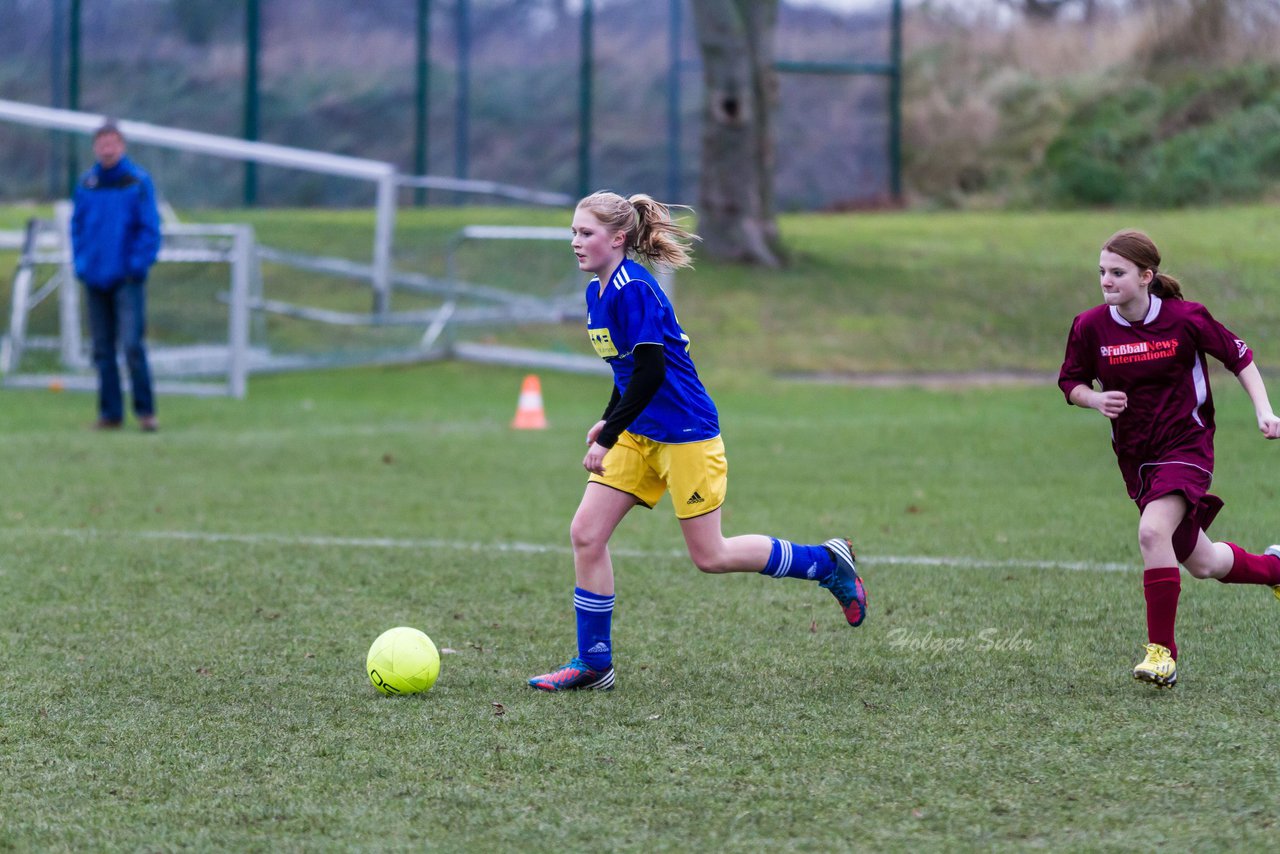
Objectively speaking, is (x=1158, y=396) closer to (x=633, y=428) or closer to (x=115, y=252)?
(x=633, y=428)

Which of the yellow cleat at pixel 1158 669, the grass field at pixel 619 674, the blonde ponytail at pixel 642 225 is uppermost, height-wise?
the blonde ponytail at pixel 642 225

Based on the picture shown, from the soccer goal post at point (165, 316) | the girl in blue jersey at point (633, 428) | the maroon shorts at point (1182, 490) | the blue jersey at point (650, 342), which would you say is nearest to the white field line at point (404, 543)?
the maroon shorts at point (1182, 490)

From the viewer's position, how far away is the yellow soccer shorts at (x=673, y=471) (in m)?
4.83

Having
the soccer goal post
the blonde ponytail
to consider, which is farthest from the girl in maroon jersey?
the soccer goal post

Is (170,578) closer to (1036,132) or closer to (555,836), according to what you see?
(555,836)

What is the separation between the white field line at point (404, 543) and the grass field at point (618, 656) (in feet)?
0.10

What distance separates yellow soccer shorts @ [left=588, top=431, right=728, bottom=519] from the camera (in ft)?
15.8

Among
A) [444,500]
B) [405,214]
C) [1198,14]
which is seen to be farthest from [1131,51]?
[444,500]

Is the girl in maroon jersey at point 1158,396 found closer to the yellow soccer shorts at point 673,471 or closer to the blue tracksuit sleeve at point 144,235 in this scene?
the yellow soccer shorts at point 673,471

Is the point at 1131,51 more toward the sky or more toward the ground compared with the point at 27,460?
more toward the sky

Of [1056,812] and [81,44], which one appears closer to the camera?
[1056,812]

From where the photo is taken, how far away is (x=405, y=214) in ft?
60.5

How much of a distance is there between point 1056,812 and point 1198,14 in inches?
945

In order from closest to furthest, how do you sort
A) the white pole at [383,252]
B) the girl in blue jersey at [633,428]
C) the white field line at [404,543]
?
the girl in blue jersey at [633,428], the white field line at [404,543], the white pole at [383,252]
